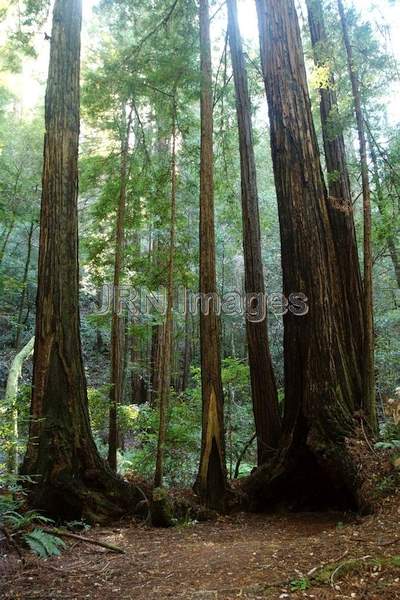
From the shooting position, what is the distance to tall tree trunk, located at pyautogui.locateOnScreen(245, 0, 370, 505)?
5578 millimetres

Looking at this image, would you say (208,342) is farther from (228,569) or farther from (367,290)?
(228,569)

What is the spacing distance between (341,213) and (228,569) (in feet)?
18.1

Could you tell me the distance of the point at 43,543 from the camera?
149 inches

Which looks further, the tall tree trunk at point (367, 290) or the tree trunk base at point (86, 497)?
the tall tree trunk at point (367, 290)

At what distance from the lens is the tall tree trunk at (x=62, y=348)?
5.13 meters

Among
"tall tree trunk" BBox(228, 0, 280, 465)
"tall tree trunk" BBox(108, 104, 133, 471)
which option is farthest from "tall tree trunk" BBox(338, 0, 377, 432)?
"tall tree trunk" BBox(108, 104, 133, 471)

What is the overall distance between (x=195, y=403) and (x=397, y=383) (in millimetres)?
7147

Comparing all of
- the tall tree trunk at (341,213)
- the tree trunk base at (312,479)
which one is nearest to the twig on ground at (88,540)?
the tree trunk base at (312,479)

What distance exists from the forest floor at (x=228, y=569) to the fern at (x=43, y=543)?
0.07 meters

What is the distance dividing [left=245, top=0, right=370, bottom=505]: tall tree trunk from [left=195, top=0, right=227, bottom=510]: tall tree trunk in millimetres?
Answer: 576

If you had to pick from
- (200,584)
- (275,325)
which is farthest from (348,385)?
(275,325)

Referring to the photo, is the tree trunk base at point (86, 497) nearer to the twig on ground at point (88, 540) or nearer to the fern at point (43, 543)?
the twig on ground at point (88, 540)

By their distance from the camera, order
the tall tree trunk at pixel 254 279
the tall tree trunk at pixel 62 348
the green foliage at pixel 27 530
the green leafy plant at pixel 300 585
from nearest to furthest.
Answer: the green leafy plant at pixel 300 585
the green foliage at pixel 27 530
the tall tree trunk at pixel 62 348
the tall tree trunk at pixel 254 279

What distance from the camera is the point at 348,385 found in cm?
583
